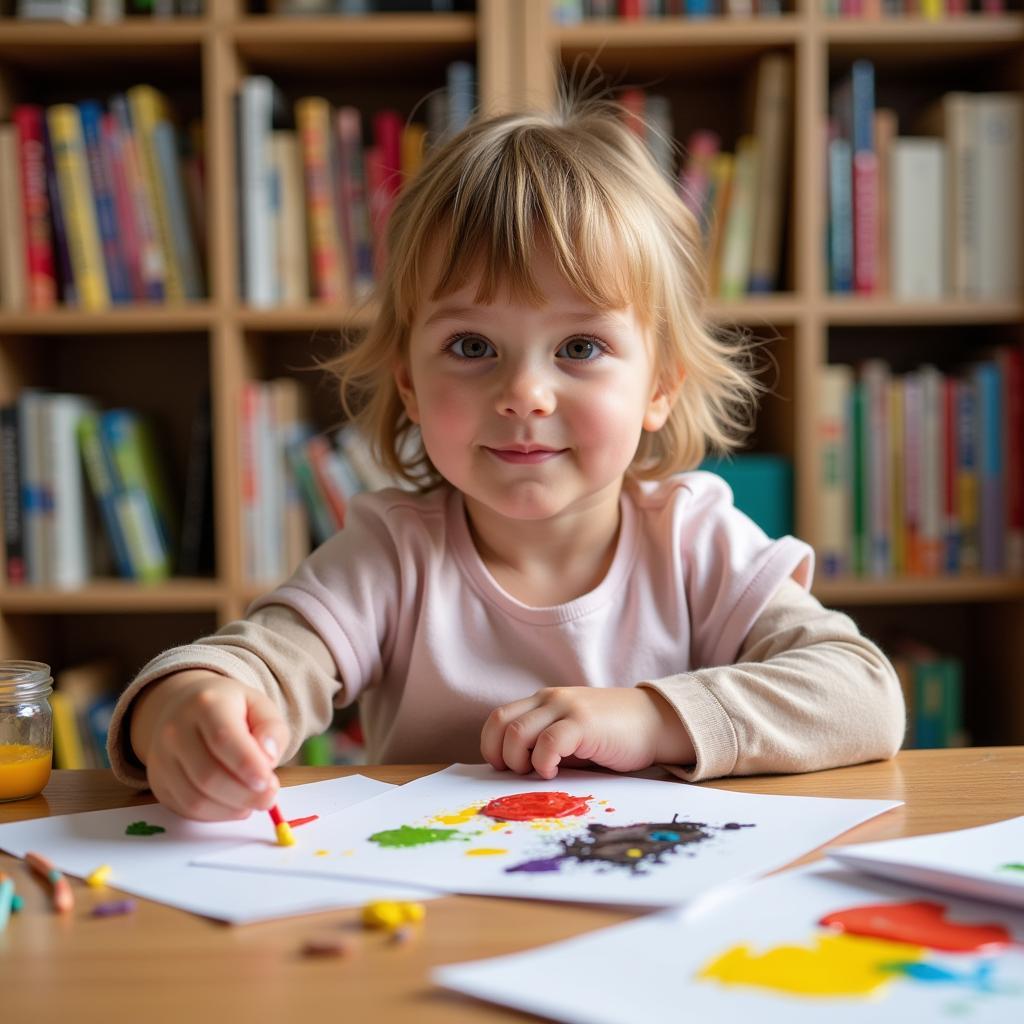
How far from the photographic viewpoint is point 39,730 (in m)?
0.75

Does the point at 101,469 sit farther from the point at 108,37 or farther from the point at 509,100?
the point at 509,100

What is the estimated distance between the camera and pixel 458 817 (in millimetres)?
660

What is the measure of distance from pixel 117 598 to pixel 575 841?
147 cm

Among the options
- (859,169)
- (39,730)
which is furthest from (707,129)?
(39,730)

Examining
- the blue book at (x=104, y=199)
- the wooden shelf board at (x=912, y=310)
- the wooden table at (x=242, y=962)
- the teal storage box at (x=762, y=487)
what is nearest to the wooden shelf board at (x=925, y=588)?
the teal storage box at (x=762, y=487)

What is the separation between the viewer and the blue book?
1.92 meters

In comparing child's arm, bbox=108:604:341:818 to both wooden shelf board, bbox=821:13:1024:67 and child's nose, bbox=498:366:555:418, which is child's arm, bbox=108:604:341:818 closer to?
child's nose, bbox=498:366:555:418

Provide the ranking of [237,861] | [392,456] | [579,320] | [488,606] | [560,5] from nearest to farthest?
[237,861]
[579,320]
[488,606]
[392,456]
[560,5]

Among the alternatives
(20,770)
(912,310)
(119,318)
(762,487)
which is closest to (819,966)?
(20,770)

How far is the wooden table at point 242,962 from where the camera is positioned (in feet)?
1.42

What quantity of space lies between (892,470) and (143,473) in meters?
1.23

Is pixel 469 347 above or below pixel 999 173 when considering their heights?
below

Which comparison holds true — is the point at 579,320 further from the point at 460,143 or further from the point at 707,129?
the point at 707,129

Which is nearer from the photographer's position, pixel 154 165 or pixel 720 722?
pixel 720 722
